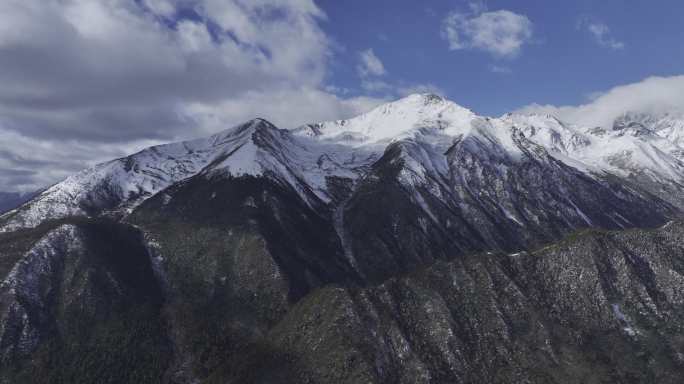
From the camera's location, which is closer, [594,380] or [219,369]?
[594,380]

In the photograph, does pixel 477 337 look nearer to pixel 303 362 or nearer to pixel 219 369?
pixel 303 362

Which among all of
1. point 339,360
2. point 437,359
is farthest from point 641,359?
point 339,360

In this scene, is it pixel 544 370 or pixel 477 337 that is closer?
pixel 544 370

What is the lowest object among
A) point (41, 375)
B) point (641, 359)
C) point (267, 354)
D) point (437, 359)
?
point (641, 359)

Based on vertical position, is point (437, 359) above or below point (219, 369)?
below

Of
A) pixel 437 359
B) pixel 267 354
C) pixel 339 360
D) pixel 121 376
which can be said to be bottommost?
pixel 437 359

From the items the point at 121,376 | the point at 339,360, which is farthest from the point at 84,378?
the point at 339,360

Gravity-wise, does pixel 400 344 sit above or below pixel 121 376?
below

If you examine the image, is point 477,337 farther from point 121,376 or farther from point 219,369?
point 121,376

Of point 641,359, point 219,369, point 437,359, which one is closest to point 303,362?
point 219,369
